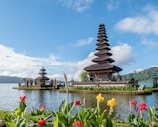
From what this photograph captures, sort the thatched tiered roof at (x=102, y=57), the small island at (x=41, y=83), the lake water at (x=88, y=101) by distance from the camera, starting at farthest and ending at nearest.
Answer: the small island at (x=41, y=83), the thatched tiered roof at (x=102, y=57), the lake water at (x=88, y=101)

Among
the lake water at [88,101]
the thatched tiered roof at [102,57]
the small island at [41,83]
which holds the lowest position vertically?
the lake water at [88,101]

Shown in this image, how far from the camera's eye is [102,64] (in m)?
51.4

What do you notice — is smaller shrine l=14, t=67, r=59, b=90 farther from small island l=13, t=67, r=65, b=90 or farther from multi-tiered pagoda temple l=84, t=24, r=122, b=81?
multi-tiered pagoda temple l=84, t=24, r=122, b=81

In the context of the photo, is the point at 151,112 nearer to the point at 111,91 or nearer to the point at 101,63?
the point at 111,91

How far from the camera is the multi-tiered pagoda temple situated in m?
49.9

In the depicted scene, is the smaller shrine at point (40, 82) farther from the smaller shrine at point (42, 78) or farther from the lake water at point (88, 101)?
the lake water at point (88, 101)

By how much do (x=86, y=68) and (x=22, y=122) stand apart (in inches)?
1906

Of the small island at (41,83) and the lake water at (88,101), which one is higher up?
the small island at (41,83)

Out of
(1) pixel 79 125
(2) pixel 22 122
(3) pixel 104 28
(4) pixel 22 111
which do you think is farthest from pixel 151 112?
(3) pixel 104 28

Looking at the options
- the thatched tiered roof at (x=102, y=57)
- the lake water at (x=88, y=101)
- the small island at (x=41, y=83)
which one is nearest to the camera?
the lake water at (x=88, y=101)

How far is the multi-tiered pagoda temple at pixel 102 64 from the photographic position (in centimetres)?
4991

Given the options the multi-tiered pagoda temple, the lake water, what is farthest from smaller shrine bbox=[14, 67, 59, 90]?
the lake water

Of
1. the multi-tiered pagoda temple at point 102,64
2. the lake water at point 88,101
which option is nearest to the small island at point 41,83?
the multi-tiered pagoda temple at point 102,64

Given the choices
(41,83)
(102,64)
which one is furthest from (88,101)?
(41,83)
